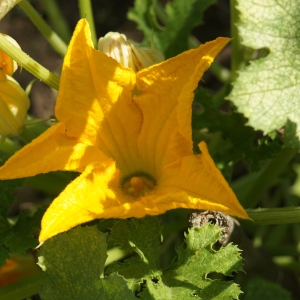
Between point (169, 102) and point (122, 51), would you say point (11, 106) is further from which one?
point (169, 102)

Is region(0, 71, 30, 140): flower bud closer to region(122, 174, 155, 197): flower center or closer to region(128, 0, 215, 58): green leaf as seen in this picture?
region(122, 174, 155, 197): flower center

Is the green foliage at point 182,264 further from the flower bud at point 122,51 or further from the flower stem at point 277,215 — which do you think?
the flower bud at point 122,51

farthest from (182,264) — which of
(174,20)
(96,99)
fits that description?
(174,20)

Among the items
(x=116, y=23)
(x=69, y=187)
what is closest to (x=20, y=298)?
(x=69, y=187)

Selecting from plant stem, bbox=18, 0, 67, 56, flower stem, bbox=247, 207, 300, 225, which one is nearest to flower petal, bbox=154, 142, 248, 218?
flower stem, bbox=247, 207, 300, 225

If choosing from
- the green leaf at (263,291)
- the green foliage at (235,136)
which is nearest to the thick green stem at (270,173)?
the green foliage at (235,136)

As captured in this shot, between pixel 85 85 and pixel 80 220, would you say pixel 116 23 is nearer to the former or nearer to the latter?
pixel 85 85
